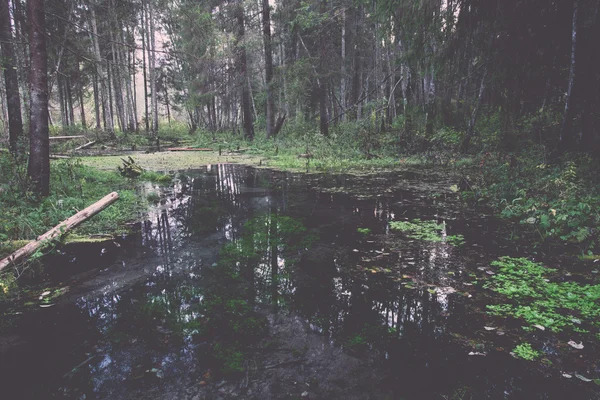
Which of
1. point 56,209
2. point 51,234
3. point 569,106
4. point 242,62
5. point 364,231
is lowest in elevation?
point 364,231

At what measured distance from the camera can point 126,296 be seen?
12.6 feet

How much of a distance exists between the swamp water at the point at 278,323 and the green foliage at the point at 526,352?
7cm

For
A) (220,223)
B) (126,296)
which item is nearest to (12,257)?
(126,296)

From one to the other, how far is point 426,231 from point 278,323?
138 inches

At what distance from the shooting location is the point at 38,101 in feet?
21.4

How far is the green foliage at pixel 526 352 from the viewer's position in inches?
105

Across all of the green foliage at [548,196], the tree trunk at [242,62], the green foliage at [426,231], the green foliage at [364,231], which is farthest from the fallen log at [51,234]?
the tree trunk at [242,62]

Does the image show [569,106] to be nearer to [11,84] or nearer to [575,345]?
[575,345]

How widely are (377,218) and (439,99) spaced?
1083 cm

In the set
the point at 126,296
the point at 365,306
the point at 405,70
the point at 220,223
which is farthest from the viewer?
the point at 405,70

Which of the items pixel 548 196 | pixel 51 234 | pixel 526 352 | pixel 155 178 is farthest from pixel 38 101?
pixel 548 196

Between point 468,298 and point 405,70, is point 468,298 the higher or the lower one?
the lower one

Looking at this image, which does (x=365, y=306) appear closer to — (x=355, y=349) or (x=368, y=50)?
(x=355, y=349)

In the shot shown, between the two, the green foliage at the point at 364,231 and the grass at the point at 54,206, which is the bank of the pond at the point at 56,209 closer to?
the grass at the point at 54,206
